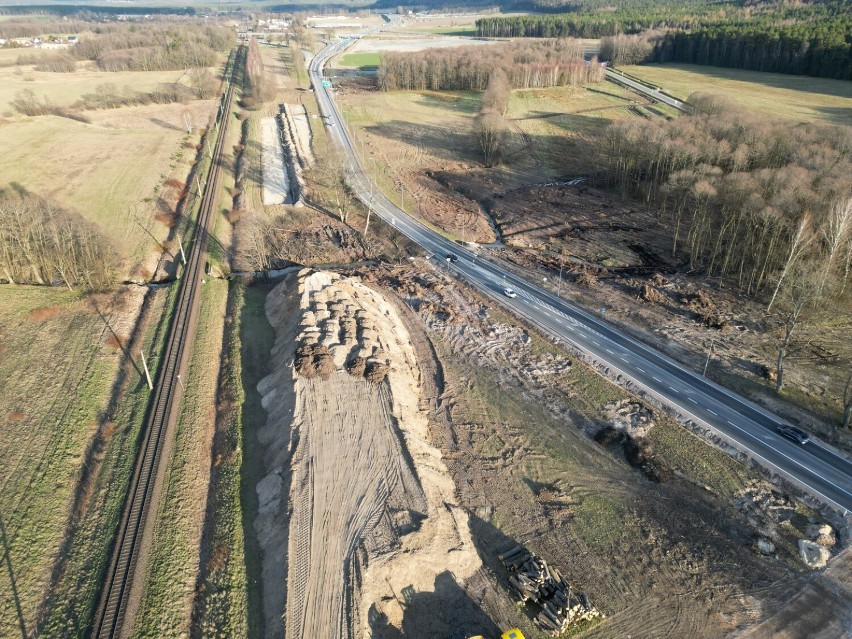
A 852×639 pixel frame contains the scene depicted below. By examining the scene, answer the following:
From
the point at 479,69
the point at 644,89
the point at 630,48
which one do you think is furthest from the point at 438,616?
the point at 630,48

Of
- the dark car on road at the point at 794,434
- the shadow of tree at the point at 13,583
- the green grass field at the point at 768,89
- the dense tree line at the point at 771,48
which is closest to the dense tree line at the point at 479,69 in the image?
the green grass field at the point at 768,89

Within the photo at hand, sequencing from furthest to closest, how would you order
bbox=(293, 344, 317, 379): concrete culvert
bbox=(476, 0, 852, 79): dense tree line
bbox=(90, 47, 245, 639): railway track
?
bbox=(476, 0, 852, 79): dense tree line → bbox=(293, 344, 317, 379): concrete culvert → bbox=(90, 47, 245, 639): railway track

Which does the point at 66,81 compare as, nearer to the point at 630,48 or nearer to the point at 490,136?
the point at 490,136

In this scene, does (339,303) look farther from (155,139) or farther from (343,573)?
(155,139)

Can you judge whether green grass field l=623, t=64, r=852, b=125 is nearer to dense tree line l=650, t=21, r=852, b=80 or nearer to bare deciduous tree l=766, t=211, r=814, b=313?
dense tree line l=650, t=21, r=852, b=80

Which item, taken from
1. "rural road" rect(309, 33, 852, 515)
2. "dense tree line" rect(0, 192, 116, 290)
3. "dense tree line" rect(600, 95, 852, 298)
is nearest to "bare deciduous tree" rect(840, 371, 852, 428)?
"rural road" rect(309, 33, 852, 515)

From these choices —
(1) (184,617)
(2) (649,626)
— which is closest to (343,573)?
(1) (184,617)

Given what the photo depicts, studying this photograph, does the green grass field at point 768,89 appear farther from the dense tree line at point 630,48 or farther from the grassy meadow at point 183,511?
the grassy meadow at point 183,511
